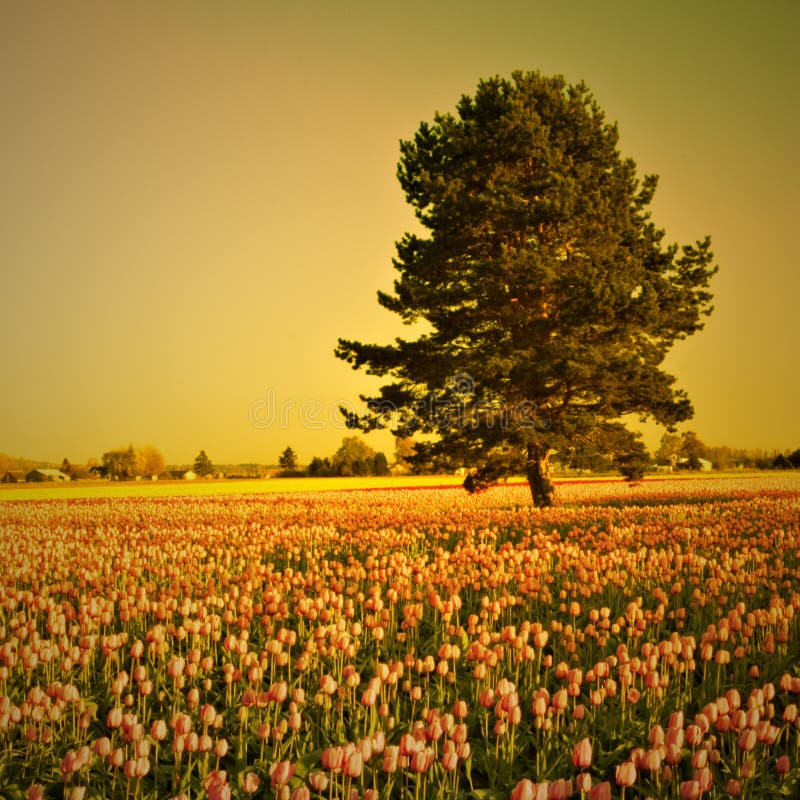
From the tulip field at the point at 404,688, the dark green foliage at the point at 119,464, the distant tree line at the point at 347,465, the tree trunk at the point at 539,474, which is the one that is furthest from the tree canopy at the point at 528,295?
the dark green foliage at the point at 119,464

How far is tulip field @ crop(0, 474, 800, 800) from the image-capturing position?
3605 mm

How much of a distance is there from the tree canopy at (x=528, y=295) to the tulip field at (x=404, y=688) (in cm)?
1016

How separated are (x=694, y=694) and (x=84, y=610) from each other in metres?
5.17

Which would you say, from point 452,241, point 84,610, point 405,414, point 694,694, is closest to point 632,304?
point 452,241

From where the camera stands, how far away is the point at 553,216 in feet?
66.0

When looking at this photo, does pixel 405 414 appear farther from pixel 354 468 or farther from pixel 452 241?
pixel 354 468

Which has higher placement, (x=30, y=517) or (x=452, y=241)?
(x=452, y=241)

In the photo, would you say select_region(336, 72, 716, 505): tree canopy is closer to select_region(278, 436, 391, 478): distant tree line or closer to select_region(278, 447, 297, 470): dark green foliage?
select_region(278, 436, 391, 478): distant tree line

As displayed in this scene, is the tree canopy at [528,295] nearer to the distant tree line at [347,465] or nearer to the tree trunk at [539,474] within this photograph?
the tree trunk at [539,474]

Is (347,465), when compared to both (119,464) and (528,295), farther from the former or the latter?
(528,295)

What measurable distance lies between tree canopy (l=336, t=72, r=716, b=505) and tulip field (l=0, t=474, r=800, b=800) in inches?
400

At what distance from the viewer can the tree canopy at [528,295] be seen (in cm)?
2020

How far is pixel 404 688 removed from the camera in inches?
189

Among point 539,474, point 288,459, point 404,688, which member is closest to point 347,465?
point 288,459
